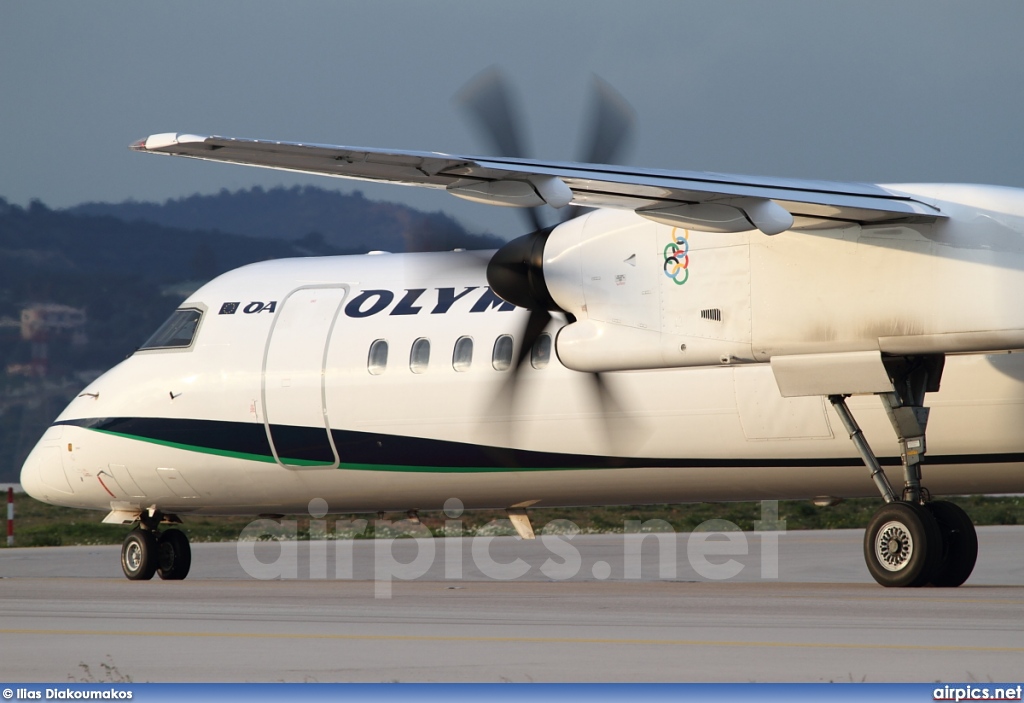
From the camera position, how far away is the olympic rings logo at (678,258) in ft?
41.2

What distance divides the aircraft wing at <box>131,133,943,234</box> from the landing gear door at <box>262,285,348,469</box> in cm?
580

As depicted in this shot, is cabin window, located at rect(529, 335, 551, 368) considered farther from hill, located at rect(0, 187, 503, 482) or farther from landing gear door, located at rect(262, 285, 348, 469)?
hill, located at rect(0, 187, 503, 482)

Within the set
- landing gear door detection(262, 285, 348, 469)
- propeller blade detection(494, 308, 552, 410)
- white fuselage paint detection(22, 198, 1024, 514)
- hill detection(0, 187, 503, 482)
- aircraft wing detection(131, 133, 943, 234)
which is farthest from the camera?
hill detection(0, 187, 503, 482)

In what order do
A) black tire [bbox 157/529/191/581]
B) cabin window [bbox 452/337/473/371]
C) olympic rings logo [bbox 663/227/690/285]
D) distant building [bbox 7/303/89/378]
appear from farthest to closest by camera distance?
distant building [bbox 7/303/89/378] → black tire [bbox 157/529/191/581] → cabin window [bbox 452/337/473/371] → olympic rings logo [bbox 663/227/690/285]

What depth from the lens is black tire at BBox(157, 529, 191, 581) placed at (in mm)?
17359

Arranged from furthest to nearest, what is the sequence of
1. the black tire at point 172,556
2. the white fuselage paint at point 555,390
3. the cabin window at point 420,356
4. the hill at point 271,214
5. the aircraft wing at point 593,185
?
the hill at point 271,214, the black tire at point 172,556, the cabin window at point 420,356, the white fuselage paint at point 555,390, the aircraft wing at point 593,185

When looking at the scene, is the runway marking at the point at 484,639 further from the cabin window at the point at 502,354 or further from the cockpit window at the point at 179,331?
the cockpit window at the point at 179,331

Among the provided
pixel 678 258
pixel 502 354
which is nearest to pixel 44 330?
pixel 502 354

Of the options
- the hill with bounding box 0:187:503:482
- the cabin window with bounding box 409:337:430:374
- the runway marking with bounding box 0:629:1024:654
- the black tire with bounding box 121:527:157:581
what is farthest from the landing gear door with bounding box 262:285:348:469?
the hill with bounding box 0:187:503:482

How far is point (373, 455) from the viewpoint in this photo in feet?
51.7

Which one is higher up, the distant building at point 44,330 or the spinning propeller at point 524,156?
the distant building at point 44,330

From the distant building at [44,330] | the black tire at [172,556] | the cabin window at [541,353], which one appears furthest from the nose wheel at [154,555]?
the distant building at [44,330]

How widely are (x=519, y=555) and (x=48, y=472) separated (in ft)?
24.2

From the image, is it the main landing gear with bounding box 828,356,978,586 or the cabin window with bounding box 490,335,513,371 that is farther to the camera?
the cabin window with bounding box 490,335,513,371
